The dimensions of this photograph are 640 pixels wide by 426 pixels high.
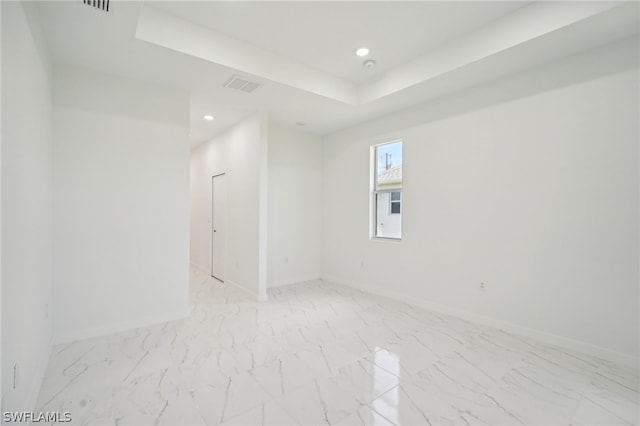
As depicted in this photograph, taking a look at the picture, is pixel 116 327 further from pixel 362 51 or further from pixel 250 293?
pixel 362 51

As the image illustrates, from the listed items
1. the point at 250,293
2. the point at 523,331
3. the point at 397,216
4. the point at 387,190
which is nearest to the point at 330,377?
the point at 523,331

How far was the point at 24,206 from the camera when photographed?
77.3 inches

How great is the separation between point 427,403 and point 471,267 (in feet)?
6.96

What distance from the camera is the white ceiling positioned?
2604 millimetres

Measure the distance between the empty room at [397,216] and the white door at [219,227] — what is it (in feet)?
4.02

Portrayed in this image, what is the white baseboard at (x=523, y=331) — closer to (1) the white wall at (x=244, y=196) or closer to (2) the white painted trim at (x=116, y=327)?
(1) the white wall at (x=244, y=196)

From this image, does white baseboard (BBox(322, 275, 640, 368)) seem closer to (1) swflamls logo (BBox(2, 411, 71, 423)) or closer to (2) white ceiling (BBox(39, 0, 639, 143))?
(2) white ceiling (BBox(39, 0, 639, 143))

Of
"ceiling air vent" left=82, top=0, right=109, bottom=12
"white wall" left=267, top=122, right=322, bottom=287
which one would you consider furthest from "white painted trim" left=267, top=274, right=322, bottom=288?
"ceiling air vent" left=82, top=0, right=109, bottom=12

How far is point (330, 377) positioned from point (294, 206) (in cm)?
368

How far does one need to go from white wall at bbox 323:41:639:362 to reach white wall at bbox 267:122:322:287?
1.75 m

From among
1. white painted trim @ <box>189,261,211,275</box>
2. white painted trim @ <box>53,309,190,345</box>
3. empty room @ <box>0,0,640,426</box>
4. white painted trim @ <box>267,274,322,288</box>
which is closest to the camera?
empty room @ <box>0,0,640,426</box>

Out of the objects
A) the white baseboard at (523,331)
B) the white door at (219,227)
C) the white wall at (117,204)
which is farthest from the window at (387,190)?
the white wall at (117,204)

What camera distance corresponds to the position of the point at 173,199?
3.79 metres

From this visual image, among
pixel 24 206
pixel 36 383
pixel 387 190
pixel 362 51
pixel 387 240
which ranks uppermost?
pixel 362 51
